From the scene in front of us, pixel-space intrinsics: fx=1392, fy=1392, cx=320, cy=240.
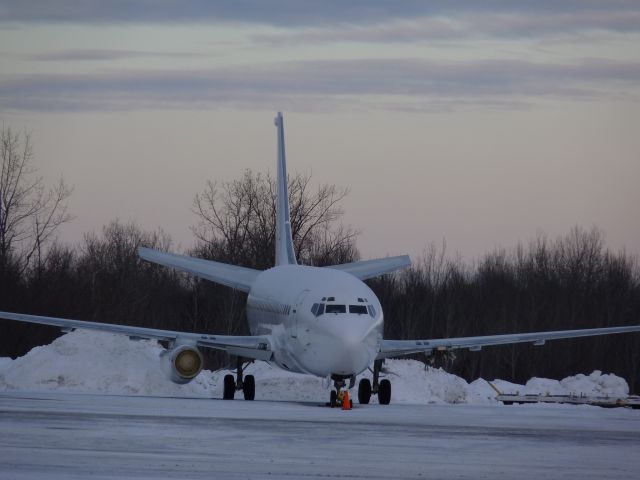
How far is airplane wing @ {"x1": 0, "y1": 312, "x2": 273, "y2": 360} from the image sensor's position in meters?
42.0

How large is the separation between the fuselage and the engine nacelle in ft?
9.04

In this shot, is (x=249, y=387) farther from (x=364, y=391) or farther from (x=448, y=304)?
(x=448, y=304)

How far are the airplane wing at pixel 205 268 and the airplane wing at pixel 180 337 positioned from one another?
9.21 feet

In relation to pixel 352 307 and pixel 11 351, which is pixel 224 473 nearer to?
pixel 352 307

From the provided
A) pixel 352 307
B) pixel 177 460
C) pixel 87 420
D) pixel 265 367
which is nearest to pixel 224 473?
pixel 177 460

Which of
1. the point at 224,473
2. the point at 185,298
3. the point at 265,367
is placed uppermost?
the point at 185,298

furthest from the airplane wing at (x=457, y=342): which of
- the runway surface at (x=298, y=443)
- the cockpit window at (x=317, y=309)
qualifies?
the runway surface at (x=298, y=443)

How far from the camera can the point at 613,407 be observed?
1747 inches

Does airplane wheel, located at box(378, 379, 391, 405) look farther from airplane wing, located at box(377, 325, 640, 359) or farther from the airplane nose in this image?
the airplane nose

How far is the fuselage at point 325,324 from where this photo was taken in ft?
124

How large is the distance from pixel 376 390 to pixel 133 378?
10108 mm

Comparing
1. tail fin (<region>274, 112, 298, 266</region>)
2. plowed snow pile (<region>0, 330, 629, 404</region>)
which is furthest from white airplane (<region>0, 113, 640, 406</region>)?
tail fin (<region>274, 112, 298, 266</region>)

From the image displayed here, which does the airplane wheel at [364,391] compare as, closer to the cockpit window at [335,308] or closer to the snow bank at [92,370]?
the cockpit window at [335,308]

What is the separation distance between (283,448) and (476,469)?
3944mm
